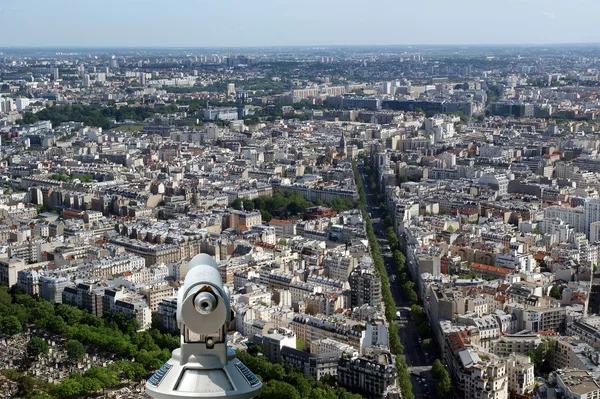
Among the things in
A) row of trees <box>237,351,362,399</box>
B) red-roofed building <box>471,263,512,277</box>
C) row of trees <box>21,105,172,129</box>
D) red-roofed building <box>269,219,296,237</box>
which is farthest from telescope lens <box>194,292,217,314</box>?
row of trees <box>21,105,172,129</box>

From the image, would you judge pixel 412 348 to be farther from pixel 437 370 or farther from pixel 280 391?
pixel 280 391

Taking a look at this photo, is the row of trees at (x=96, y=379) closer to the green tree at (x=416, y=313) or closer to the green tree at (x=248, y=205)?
the green tree at (x=416, y=313)

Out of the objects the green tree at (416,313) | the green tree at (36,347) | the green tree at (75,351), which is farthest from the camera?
the green tree at (416,313)

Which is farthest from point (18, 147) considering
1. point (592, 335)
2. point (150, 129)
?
point (592, 335)

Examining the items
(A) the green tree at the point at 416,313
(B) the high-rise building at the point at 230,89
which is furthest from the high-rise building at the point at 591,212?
(B) the high-rise building at the point at 230,89

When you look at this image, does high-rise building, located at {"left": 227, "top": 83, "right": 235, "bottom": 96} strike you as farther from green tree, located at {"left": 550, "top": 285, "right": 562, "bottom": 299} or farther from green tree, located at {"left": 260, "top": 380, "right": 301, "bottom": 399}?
green tree, located at {"left": 260, "top": 380, "right": 301, "bottom": 399}
